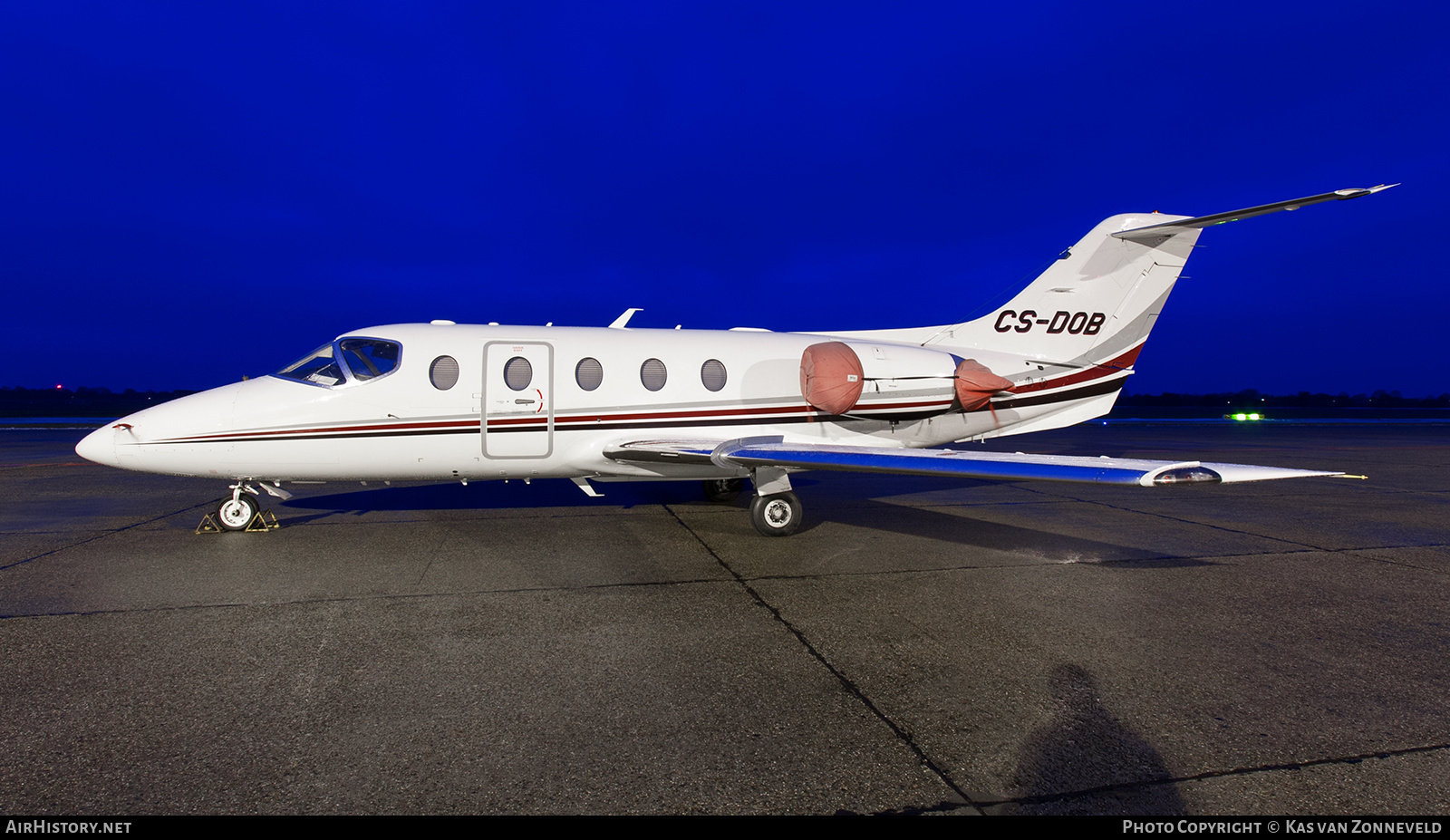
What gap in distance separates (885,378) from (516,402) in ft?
16.0

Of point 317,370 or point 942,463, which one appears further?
point 317,370

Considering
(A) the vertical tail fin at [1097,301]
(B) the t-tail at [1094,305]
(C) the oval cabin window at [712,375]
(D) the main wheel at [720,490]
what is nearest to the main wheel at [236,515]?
(C) the oval cabin window at [712,375]

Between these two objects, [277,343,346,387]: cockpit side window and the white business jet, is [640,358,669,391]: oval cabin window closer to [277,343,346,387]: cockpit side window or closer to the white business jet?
the white business jet

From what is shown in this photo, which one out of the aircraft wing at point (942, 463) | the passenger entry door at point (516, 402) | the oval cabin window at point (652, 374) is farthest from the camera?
the oval cabin window at point (652, 374)

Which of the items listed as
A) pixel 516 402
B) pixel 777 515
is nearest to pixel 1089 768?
pixel 777 515

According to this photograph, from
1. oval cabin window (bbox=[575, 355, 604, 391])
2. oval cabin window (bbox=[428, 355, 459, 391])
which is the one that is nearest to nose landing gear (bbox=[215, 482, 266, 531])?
oval cabin window (bbox=[428, 355, 459, 391])

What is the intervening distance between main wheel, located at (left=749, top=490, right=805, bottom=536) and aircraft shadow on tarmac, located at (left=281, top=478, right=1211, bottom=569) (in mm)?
249

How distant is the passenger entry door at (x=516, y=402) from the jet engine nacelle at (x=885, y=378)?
338 centimetres

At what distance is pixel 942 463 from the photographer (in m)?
6.58

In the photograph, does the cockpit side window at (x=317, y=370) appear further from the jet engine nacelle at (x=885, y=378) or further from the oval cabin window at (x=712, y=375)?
the jet engine nacelle at (x=885, y=378)

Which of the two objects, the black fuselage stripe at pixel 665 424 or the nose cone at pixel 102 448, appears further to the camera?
the black fuselage stripe at pixel 665 424

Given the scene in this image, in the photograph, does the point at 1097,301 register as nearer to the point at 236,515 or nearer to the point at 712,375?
the point at 712,375

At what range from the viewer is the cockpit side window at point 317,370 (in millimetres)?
8234
